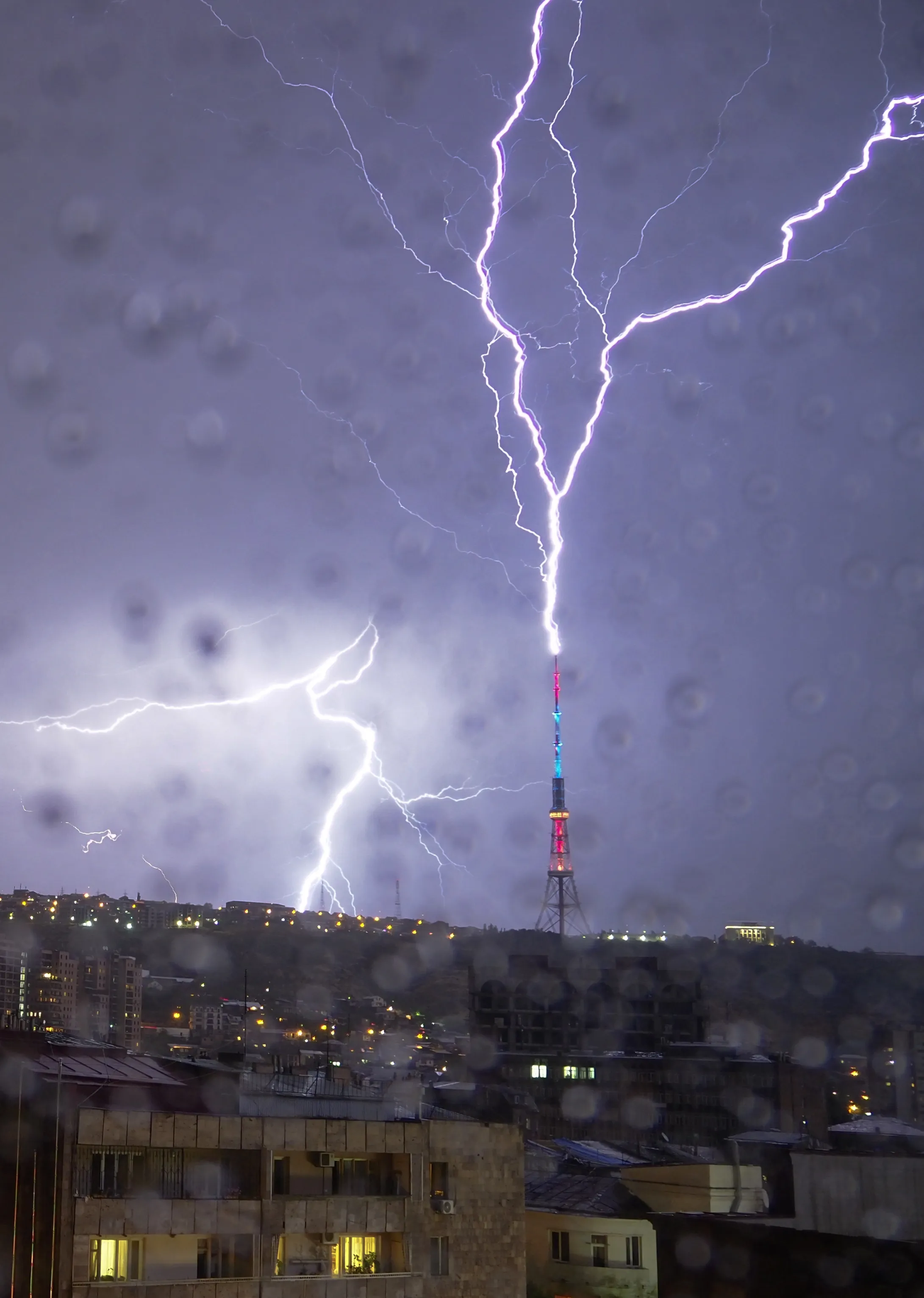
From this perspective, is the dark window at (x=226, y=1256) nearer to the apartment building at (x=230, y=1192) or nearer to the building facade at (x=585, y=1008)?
the apartment building at (x=230, y=1192)

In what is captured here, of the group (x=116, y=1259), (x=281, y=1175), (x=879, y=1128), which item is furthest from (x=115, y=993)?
(x=116, y=1259)

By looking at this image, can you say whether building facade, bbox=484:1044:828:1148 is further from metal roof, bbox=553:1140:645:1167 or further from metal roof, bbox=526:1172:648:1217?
metal roof, bbox=526:1172:648:1217

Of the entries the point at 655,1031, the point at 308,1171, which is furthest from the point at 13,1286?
the point at 655,1031

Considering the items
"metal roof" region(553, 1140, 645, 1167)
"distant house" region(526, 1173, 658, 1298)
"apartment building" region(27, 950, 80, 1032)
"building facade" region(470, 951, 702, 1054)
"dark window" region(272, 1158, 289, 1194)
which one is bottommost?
"distant house" region(526, 1173, 658, 1298)

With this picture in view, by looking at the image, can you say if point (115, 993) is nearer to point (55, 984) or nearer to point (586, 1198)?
point (55, 984)

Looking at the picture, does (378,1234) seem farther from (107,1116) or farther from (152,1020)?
(152,1020)

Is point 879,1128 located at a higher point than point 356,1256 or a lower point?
higher

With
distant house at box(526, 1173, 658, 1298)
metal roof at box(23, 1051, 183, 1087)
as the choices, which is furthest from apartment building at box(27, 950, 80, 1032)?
metal roof at box(23, 1051, 183, 1087)
